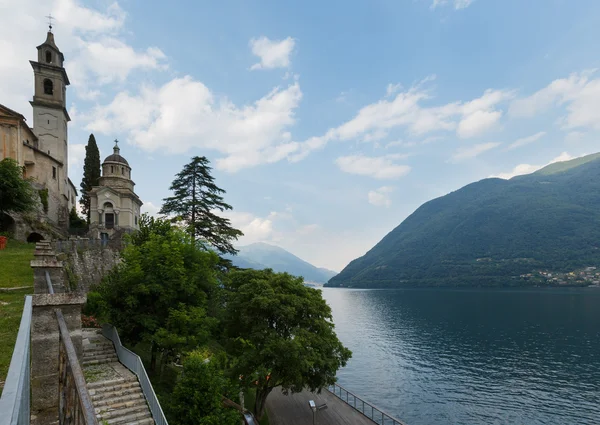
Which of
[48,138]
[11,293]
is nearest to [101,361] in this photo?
[11,293]

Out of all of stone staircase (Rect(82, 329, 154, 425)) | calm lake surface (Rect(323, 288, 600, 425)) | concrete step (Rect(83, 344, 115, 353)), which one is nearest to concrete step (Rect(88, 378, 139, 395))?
stone staircase (Rect(82, 329, 154, 425))

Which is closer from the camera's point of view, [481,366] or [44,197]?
[44,197]

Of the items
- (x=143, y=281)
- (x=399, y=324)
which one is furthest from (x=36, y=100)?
(x=399, y=324)

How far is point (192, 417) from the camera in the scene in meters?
13.8

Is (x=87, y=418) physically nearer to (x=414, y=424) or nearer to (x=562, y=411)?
(x=414, y=424)

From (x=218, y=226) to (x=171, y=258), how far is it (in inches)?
552

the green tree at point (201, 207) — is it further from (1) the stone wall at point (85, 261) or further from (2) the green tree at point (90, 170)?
(2) the green tree at point (90, 170)

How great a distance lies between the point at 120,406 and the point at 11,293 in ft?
27.7

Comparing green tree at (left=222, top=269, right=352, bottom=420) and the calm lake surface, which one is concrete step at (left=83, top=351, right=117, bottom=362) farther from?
the calm lake surface

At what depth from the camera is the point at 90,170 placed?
177 ft

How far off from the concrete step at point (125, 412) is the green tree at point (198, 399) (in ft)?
4.61

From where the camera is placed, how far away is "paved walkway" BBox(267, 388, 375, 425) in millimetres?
21953

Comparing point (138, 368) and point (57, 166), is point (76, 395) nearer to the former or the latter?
point (138, 368)

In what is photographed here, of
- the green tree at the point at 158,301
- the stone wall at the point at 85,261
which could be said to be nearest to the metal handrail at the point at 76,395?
the green tree at the point at 158,301
